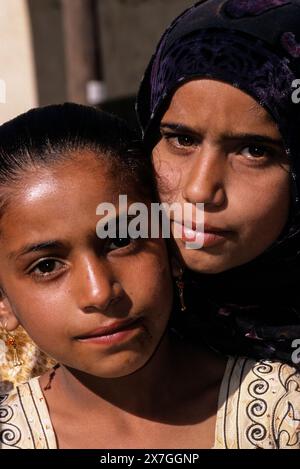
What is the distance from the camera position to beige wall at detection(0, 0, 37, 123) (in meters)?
7.61

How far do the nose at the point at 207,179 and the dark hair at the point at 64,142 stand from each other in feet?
0.34

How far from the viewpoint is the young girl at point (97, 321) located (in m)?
1.82

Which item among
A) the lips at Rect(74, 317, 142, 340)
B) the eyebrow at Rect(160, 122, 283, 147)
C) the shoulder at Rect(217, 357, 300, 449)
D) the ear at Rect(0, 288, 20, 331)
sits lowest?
the shoulder at Rect(217, 357, 300, 449)

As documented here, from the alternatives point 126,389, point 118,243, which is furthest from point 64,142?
point 126,389

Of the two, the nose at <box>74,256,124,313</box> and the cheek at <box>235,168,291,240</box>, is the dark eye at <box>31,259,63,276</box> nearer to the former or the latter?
the nose at <box>74,256,124,313</box>

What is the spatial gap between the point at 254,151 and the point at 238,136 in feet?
0.23

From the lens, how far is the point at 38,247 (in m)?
1.83

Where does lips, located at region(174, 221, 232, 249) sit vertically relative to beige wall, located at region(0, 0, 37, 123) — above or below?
below

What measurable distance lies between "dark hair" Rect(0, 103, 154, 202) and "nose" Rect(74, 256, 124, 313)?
22 cm

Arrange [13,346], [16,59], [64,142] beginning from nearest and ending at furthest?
[64,142] → [13,346] → [16,59]

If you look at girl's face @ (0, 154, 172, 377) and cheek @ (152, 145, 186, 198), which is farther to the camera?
cheek @ (152, 145, 186, 198)

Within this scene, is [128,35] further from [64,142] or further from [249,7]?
[64,142]

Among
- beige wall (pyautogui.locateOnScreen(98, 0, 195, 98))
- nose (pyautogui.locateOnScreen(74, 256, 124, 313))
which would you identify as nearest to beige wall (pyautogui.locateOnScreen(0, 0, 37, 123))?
beige wall (pyautogui.locateOnScreen(98, 0, 195, 98))

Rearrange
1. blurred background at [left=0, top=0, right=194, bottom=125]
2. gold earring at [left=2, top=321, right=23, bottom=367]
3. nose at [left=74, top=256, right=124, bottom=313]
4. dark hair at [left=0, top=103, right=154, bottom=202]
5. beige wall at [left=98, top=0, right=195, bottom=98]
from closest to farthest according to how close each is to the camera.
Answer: nose at [left=74, top=256, right=124, bottom=313] → dark hair at [left=0, top=103, right=154, bottom=202] → gold earring at [left=2, top=321, right=23, bottom=367] → blurred background at [left=0, top=0, right=194, bottom=125] → beige wall at [left=98, top=0, right=195, bottom=98]
